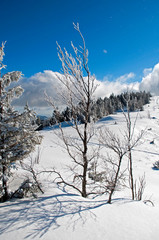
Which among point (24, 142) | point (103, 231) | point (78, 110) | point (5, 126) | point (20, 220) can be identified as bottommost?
point (103, 231)

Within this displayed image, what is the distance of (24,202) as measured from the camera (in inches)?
168

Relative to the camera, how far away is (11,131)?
4.68m

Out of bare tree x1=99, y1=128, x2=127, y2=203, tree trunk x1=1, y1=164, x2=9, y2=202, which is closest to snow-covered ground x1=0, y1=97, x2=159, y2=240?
tree trunk x1=1, y1=164, x2=9, y2=202

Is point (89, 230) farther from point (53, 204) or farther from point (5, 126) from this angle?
point (5, 126)

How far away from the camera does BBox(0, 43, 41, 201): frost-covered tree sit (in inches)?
177

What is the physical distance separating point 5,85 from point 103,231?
5.77 meters

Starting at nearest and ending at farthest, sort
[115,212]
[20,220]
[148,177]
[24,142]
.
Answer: [20,220] < [115,212] < [24,142] < [148,177]

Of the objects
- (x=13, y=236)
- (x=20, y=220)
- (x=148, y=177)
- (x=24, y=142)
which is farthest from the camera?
(x=148, y=177)

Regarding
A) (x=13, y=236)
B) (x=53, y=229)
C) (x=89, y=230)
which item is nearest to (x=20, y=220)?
(x=13, y=236)

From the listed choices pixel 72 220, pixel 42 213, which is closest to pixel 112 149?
pixel 72 220

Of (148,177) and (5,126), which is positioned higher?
(5,126)

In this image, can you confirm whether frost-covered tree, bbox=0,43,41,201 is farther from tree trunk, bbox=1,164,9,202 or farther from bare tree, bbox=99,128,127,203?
bare tree, bbox=99,128,127,203

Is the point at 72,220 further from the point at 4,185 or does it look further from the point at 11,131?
the point at 11,131

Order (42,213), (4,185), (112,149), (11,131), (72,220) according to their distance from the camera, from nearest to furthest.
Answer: (72,220), (42,213), (4,185), (11,131), (112,149)
